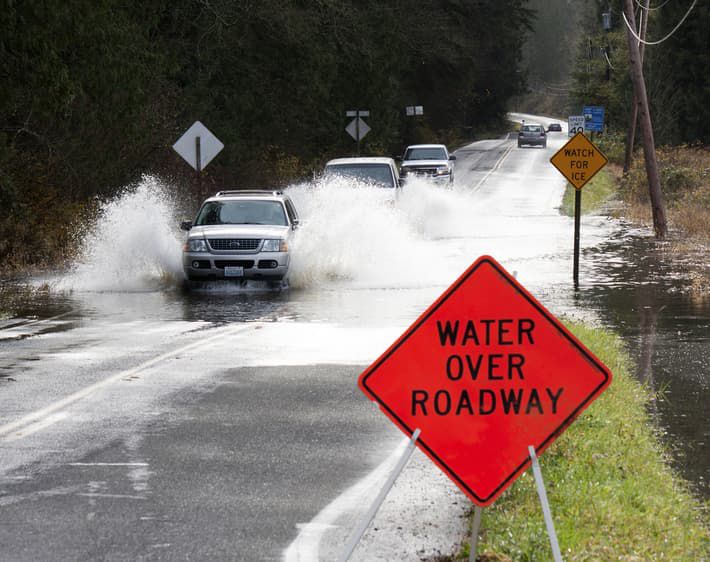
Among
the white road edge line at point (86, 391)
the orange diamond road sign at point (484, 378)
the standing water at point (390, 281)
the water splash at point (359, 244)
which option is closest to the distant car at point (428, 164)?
the standing water at point (390, 281)

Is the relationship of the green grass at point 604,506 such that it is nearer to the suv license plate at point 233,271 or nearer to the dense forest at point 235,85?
the suv license plate at point 233,271

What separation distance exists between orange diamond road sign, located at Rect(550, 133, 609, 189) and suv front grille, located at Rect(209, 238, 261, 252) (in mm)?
5205

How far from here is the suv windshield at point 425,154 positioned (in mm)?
49781

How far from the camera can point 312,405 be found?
11.2m

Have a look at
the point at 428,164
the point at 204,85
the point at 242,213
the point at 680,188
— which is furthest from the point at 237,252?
the point at 680,188

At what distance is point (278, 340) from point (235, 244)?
657 centimetres

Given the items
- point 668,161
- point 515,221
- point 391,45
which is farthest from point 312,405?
point 391,45

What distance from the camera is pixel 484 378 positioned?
257 inches

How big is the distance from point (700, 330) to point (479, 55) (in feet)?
286

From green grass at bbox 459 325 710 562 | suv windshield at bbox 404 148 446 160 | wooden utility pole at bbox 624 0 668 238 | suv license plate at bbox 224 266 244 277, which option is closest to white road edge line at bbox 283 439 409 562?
green grass at bbox 459 325 710 562

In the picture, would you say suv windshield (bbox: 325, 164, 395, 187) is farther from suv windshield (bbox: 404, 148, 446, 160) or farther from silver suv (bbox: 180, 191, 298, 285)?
suv windshield (bbox: 404, 148, 446, 160)

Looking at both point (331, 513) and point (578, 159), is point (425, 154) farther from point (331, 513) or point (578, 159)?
point (331, 513)

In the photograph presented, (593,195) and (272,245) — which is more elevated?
(272,245)

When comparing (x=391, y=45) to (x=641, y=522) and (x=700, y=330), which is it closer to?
(x=700, y=330)
